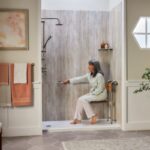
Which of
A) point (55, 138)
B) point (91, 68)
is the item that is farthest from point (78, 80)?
point (55, 138)

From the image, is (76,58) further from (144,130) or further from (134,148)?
(134,148)

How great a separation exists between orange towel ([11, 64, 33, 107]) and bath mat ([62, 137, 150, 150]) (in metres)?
0.98

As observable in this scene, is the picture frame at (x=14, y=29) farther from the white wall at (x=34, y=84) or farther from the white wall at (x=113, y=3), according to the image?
the white wall at (x=113, y=3)

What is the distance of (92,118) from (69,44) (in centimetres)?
150

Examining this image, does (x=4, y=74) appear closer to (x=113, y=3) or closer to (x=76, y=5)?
(x=76, y=5)

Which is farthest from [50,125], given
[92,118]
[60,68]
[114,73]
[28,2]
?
[28,2]

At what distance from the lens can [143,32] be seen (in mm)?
5293

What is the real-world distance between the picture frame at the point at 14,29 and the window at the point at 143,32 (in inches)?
72.8

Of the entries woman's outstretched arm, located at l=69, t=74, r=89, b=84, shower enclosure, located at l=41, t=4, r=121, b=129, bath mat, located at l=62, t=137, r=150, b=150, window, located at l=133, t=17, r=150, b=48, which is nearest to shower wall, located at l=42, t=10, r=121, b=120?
shower enclosure, located at l=41, t=4, r=121, b=129

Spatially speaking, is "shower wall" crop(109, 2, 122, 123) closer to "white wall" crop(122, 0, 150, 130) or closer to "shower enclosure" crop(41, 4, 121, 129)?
"shower enclosure" crop(41, 4, 121, 129)

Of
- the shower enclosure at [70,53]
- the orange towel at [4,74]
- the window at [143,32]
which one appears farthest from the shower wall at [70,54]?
the orange towel at [4,74]

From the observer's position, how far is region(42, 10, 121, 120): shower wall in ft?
19.2

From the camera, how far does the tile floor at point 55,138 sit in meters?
4.24

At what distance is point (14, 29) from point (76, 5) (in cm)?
162
